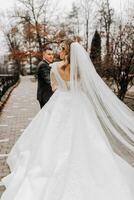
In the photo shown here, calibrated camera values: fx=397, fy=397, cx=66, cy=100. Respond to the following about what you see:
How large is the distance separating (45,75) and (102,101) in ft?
11.8

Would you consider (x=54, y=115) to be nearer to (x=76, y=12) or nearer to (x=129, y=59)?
(x=129, y=59)

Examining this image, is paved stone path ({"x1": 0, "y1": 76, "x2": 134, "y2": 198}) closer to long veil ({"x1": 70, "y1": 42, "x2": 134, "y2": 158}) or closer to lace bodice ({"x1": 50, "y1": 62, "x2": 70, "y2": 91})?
long veil ({"x1": 70, "y1": 42, "x2": 134, "y2": 158})

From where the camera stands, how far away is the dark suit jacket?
347 inches

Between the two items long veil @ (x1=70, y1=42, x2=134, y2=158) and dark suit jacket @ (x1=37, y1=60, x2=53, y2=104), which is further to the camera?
dark suit jacket @ (x1=37, y1=60, x2=53, y2=104)

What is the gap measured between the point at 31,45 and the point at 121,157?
54917mm

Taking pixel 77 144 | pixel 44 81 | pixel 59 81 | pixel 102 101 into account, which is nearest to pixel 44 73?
pixel 44 81

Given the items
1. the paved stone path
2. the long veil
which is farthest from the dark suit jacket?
the long veil

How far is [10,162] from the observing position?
6.63m

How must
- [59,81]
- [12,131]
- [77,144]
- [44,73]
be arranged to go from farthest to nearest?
[12,131], [44,73], [59,81], [77,144]

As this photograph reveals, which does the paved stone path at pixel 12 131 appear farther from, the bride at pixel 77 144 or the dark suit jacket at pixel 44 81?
the dark suit jacket at pixel 44 81

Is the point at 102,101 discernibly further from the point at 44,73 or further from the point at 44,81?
the point at 44,81

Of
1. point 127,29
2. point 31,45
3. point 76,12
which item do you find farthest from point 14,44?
point 127,29

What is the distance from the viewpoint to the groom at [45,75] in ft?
28.4

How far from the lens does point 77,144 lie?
4977 millimetres
